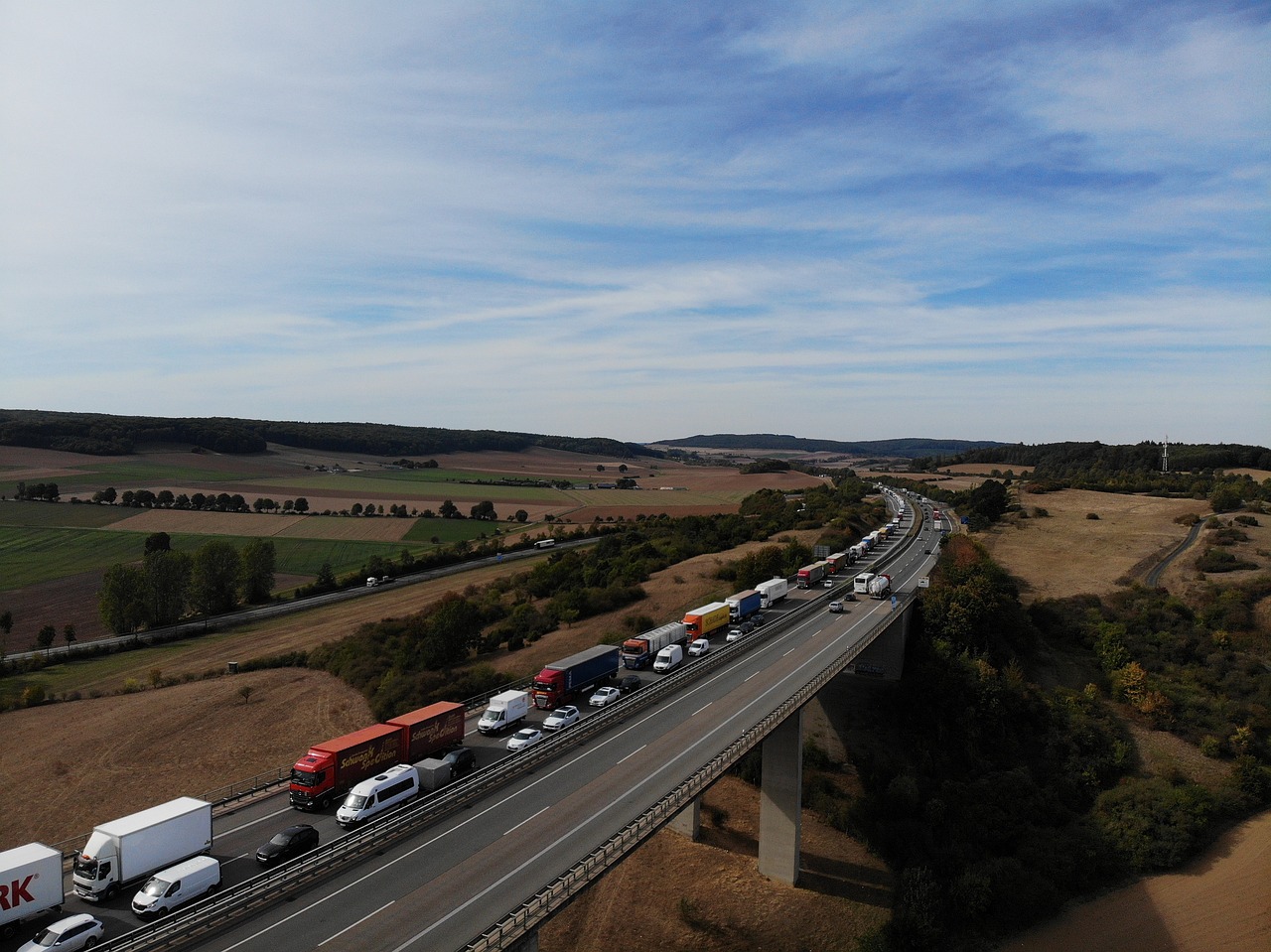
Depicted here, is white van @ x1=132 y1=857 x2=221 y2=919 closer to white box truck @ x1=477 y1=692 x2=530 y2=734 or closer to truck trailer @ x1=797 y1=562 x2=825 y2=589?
white box truck @ x1=477 y1=692 x2=530 y2=734

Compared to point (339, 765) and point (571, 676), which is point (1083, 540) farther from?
point (339, 765)

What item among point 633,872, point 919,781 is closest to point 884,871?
point 919,781

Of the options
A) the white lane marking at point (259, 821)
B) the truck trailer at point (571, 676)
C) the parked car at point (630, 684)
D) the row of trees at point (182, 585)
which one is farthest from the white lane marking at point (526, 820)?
the row of trees at point (182, 585)

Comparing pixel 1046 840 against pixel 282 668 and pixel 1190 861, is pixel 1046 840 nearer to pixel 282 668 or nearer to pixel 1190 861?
pixel 1190 861

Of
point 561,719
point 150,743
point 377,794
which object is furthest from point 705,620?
point 150,743

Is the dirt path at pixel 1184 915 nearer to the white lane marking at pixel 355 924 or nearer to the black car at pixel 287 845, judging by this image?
the white lane marking at pixel 355 924

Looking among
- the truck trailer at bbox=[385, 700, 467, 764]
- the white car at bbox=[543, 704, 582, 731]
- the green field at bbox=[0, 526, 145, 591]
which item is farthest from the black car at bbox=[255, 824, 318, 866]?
the green field at bbox=[0, 526, 145, 591]
